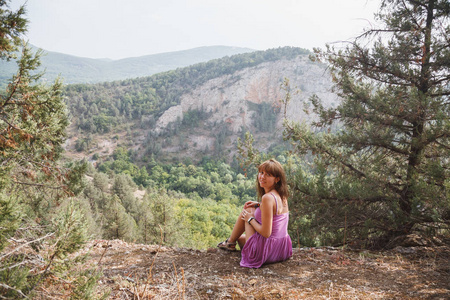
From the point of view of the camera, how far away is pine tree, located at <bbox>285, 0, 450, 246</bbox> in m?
3.68

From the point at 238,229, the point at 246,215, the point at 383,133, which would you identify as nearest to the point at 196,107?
the point at 383,133

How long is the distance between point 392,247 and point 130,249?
3.98 meters

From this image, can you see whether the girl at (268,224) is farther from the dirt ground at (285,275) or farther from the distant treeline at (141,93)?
the distant treeline at (141,93)

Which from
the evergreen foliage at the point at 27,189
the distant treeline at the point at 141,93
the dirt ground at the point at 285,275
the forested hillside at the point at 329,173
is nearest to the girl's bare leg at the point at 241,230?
the dirt ground at the point at 285,275

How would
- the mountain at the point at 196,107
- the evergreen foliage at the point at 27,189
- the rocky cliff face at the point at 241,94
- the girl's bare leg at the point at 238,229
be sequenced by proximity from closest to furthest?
the evergreen foliage at the point at 27,189 → the girl's bare leg at the point at 238,229 → the mountain at the point at 196,107 → the rocky cliff face at the point at 241,94

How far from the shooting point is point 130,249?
11.5 feet

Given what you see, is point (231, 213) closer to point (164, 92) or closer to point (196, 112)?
point (196, 112)

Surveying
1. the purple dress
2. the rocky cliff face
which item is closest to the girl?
the purple dress

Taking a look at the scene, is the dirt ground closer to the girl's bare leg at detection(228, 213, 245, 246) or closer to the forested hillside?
the forested hillside

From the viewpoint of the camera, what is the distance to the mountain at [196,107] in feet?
238

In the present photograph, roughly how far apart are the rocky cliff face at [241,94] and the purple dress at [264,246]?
7959 cm

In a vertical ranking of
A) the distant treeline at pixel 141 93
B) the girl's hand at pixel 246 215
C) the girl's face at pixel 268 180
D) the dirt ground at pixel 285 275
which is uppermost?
the distant treeline at pixel 141 93

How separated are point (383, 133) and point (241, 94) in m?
88.1

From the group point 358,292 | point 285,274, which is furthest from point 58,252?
point 358,292
